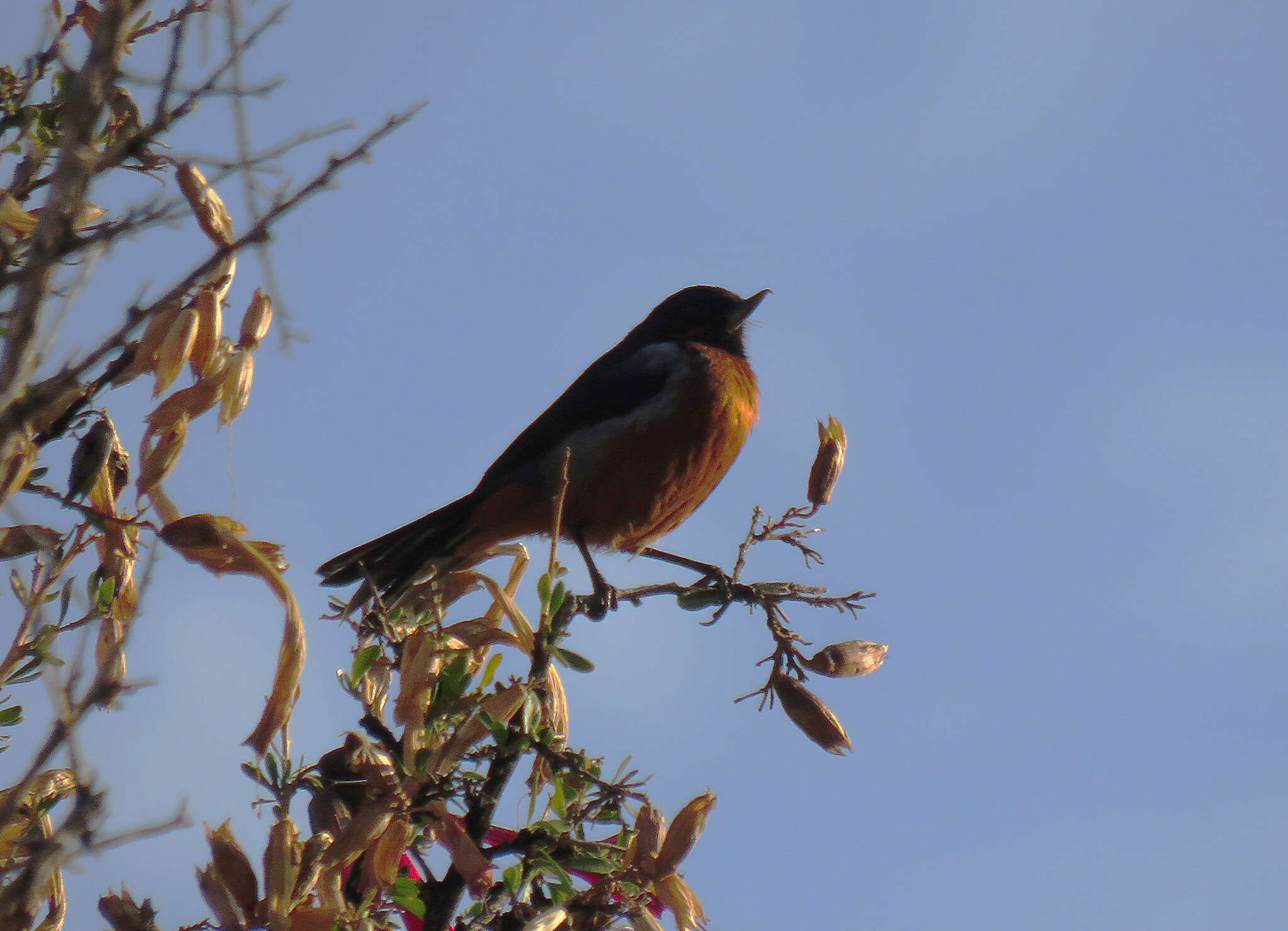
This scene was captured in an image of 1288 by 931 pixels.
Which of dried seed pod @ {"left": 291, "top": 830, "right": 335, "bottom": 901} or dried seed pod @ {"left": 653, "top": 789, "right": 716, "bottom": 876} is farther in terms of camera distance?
dried seed pod @ {"left": 653, "top": 789, "right": 716, "bottom": 876}

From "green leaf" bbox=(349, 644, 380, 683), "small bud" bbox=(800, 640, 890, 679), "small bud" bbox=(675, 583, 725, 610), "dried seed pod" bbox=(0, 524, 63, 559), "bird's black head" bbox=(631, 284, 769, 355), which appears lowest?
"dried seed pod" bbox=(0, 524, 63, 559)

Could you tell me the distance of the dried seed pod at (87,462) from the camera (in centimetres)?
197

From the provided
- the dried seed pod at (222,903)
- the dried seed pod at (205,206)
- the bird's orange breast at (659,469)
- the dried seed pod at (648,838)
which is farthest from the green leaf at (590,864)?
the bird's orange breast at (659,469)

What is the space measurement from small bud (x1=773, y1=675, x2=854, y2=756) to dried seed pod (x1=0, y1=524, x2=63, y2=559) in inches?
56.1

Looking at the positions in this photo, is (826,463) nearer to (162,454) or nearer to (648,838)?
(648,838)

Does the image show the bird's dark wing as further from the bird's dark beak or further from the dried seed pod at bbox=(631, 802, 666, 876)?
the dried seed pod at bbox=(631, 802, 666, 876)

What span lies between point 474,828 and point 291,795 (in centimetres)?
35

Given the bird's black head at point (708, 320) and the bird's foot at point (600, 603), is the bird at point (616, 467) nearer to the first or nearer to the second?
the bird's foot at point (600, 603)

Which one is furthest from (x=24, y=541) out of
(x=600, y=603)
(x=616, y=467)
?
(x=616, y=467)

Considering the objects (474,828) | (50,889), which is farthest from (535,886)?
(50,889)

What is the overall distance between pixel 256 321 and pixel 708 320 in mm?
4309

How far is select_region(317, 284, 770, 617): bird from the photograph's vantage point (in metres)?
5.18

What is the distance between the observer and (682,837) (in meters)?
2.18

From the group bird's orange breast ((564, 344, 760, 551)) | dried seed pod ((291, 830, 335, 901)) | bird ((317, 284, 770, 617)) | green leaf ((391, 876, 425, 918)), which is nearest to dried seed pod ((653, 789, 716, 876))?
green leaf ((391, 876, 425, 918))
